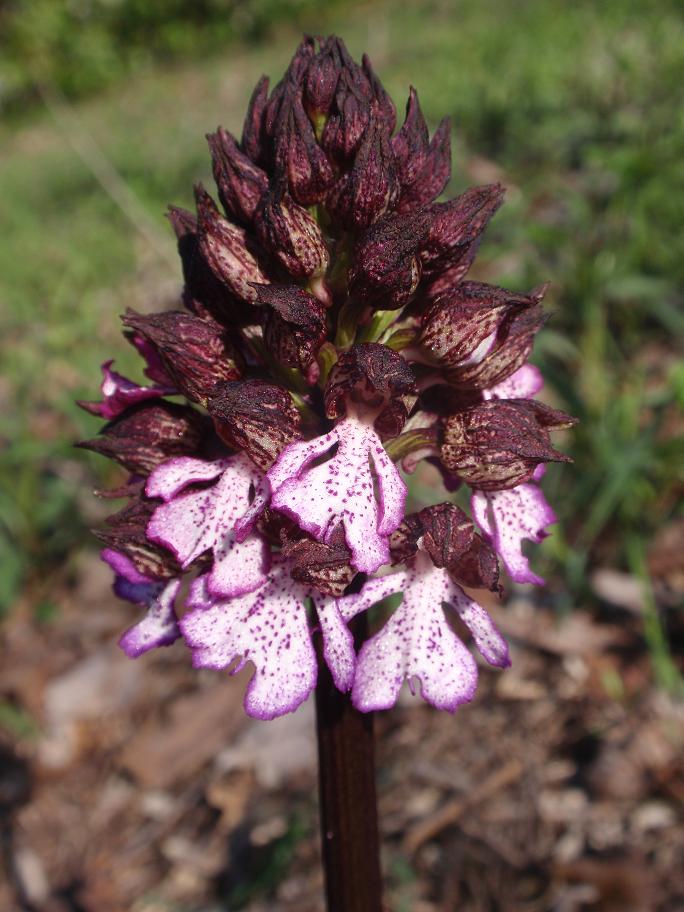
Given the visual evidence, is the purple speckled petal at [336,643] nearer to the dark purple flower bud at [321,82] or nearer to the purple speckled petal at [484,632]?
the purple speckled petal at [484,632]

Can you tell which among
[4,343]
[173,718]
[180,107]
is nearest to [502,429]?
[173,718]

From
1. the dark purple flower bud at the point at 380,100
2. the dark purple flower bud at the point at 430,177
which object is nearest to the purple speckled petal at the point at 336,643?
the dark purple flower bud at the point at 430,177

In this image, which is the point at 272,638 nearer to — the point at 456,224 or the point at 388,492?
the point at 388,492

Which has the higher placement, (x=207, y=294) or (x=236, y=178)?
(x=236, y=178)

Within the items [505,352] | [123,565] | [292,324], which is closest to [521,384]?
[505,352]

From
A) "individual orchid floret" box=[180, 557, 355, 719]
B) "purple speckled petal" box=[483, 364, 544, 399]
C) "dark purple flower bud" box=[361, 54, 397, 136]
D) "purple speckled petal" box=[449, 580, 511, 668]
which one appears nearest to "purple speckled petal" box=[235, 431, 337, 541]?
"individual orchid floret" box=[180, 557, 355, 719]

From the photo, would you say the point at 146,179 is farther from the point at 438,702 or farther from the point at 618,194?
the point at 438,702

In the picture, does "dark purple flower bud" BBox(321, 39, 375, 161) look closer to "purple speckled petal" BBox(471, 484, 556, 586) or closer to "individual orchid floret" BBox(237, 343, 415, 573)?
"individual orchid floret" BBox(237, 343, 415, 573)
